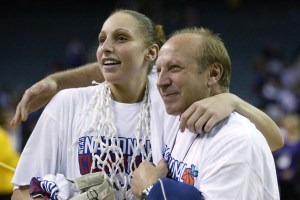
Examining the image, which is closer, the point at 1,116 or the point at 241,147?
the point at 241,147

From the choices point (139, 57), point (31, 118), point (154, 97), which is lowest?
point (31, 118)

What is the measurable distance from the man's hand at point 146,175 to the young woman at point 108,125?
174 millimetres

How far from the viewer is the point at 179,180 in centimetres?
296

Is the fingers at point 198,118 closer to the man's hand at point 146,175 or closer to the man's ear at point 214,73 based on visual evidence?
the man's ear at point 214,73

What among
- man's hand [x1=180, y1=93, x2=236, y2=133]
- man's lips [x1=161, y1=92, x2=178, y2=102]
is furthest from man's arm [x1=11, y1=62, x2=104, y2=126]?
man's hand [x1=180, y1=93, x2=236, y2=133]

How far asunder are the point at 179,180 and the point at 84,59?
1185cm

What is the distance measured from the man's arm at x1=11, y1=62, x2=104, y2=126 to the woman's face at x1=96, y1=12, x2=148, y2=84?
0.35 meters

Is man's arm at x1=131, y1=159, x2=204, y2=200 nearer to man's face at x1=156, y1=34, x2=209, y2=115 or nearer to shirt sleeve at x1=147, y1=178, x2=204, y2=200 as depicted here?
shirt sleeve at x1=147, y1=178, x2=204, y2=200

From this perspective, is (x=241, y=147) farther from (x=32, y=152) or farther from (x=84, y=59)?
(x=84, y=59)

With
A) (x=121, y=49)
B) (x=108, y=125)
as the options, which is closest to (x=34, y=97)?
(x=108, y=125)

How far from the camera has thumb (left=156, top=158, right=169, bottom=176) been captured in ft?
10.2

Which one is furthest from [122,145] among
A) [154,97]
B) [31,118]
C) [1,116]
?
[31,118]

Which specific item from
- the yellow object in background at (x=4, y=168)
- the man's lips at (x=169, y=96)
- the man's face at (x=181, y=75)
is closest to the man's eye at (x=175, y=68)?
the man's face at (x=181, y=75)

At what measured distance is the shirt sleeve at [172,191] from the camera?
2705 millimetres
